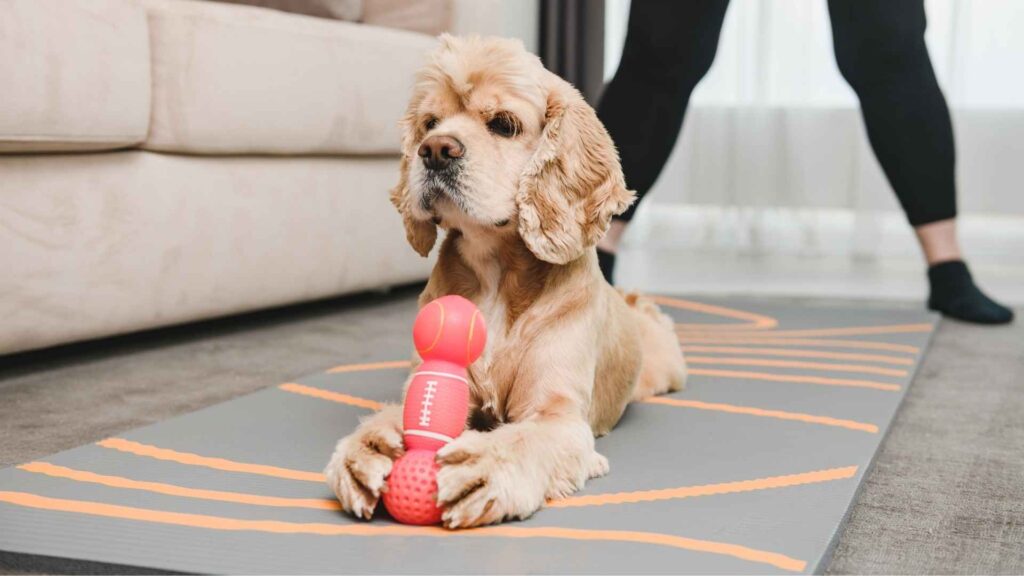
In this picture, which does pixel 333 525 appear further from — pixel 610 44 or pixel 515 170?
pixel 610 44

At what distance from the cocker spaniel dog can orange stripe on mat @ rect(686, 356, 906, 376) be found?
1.99ft

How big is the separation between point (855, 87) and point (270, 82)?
1.33 meters

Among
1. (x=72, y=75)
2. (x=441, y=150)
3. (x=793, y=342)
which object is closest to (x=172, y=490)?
(x=441, y=150)

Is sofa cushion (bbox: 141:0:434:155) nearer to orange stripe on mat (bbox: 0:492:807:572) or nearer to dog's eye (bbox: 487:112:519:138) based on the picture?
dog's eye (bbox: 487:112:519:138)

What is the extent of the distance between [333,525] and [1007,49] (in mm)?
3582

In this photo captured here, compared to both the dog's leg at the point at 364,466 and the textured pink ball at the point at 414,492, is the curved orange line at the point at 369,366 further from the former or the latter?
the textured pink ball at the point at 414,492

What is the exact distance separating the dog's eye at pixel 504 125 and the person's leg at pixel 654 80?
44.8 inches

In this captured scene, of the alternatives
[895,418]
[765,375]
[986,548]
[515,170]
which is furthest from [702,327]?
[986,548]

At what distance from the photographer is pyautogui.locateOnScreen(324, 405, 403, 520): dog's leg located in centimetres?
118

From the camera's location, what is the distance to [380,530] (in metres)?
1.15

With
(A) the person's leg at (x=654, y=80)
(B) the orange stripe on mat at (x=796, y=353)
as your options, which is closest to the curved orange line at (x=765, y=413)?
(B) the orange stripe on mat at (x=796, y=353)

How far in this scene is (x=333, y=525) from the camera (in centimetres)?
116

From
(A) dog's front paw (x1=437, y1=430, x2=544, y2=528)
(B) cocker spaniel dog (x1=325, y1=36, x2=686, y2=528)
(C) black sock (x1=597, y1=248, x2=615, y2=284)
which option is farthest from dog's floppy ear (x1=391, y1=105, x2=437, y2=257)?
(C) black sock (x1=597, y1=248, x2=615, y2=284)

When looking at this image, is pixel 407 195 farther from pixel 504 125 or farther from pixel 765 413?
pixel 765 413
